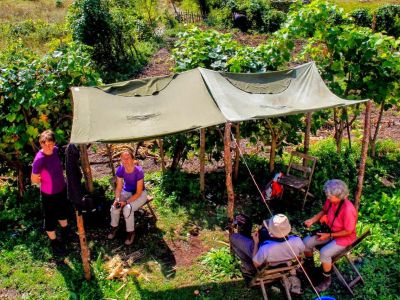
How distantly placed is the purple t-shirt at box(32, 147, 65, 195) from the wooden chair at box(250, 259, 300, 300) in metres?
2.97

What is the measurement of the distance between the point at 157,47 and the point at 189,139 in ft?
35.7

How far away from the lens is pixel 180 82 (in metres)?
6.23

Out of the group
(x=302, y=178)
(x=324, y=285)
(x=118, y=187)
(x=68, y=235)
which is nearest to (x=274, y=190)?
(x=302, y=178)

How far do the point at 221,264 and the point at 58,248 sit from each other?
7.87 feet

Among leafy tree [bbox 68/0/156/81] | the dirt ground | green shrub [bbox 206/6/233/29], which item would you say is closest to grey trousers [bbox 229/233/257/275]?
the dirt ground

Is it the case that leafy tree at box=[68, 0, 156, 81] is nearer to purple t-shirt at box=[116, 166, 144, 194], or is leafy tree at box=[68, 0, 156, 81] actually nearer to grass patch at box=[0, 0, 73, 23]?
purple t-shirt at box=[116, 166, 144, 194]

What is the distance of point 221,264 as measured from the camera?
578 centimetres

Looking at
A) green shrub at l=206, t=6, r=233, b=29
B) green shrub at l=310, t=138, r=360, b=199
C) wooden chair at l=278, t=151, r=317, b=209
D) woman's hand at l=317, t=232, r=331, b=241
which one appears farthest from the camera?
green shrub at l=206, t=6, r=233, b=29

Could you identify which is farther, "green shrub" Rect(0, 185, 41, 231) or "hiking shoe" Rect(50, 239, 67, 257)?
"green shrub" Rect(0, 185, 41, 231)

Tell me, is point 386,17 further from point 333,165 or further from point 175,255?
point 175,255

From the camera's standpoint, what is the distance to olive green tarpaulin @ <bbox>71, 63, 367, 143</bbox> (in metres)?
5.04

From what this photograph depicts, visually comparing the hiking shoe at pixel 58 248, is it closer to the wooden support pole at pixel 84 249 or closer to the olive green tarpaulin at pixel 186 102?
the wooden support pole at pixel 84 249

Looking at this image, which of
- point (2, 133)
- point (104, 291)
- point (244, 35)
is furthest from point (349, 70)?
point (244, 35)

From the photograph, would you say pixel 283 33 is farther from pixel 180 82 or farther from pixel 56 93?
pixel 56 93
